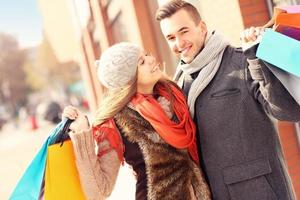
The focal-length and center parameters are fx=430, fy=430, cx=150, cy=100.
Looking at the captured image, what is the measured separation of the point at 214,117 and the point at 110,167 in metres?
0.65

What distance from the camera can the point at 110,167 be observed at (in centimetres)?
244

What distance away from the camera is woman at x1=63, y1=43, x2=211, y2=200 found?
2355mm

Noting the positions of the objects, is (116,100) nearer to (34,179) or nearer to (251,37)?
(34,179)

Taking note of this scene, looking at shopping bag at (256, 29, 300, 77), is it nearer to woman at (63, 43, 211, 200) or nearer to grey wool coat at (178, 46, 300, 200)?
grey wool coat at (178, 46, 300, 200)

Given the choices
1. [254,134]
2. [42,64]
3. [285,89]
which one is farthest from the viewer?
[42,64]

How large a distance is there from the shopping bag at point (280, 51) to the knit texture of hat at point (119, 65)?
84 centimetres

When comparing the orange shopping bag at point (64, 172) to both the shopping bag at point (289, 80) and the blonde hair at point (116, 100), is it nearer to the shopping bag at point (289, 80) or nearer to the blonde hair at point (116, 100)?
the blonde hair at point (116, 100)

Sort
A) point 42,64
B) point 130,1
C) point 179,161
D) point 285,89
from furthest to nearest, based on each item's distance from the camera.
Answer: point 42,64 < point 130,1 < point 179,161 < point 285,89

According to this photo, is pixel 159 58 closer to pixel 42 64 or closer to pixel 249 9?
pixel 249 9

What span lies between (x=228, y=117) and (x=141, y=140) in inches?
19.7

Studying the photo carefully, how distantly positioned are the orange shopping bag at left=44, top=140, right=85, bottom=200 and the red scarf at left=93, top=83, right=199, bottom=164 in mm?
180

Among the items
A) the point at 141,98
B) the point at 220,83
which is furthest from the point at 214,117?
the point at 141,98

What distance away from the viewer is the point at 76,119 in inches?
97.5

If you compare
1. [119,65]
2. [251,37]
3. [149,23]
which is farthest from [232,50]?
[149,23]
